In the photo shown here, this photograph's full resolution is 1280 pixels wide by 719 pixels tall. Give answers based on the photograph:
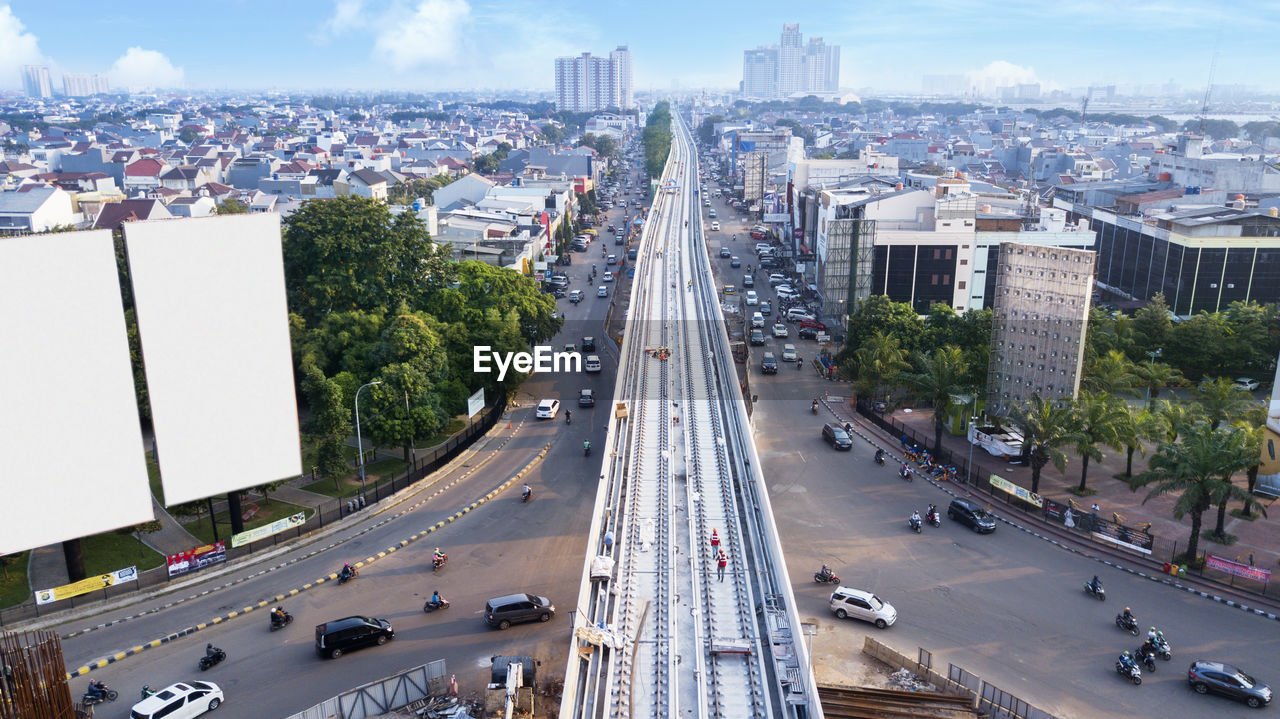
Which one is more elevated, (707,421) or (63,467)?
(63,467)

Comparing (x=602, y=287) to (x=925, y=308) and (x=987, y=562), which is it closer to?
(x=925, y=308)

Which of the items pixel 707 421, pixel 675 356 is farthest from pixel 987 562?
pixel 675 356

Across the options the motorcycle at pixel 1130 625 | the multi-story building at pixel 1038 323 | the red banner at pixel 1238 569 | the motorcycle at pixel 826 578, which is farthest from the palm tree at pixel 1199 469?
the motorcycle at pixel 826 578

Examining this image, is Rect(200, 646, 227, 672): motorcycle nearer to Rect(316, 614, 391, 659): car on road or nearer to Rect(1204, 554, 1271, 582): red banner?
Rect(316, 614, 391, 659): car on road

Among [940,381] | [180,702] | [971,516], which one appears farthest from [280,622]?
[940,381]

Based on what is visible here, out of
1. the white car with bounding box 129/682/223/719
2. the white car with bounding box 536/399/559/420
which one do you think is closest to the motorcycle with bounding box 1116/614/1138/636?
the white car with bounding box 129/682/223/719
